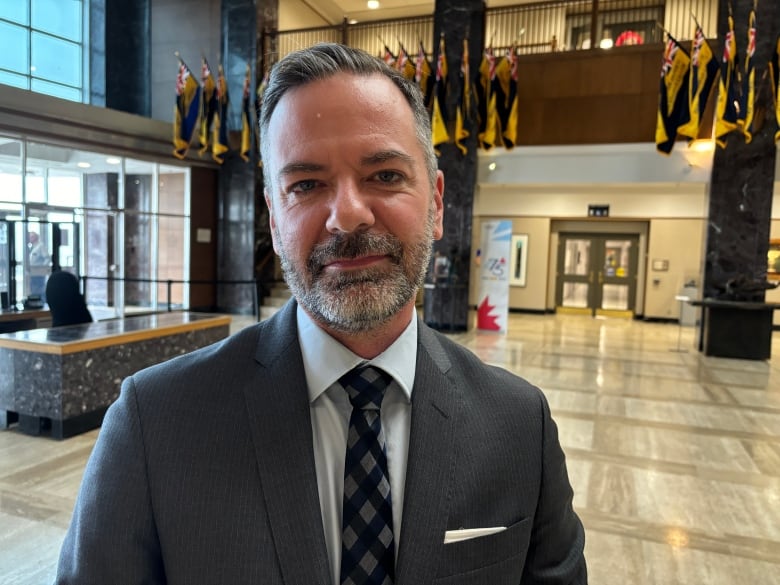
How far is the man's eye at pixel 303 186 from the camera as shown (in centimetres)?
90

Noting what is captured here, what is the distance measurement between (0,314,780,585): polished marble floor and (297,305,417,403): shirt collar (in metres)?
2.34

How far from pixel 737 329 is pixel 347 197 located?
403 inches

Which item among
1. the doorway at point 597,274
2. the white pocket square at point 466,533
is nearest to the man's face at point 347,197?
the white pocket square at point 466,533

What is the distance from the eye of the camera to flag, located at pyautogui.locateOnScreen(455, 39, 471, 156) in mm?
10594

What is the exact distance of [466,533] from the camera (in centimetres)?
90

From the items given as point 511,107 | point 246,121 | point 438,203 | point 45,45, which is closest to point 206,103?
point 246,121

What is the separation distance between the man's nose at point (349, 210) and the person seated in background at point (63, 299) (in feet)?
18.6

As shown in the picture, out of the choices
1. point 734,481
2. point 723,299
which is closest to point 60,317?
point 734,481

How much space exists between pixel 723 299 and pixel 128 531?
34.7ft

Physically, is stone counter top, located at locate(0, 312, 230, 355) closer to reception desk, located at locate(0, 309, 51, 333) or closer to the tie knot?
reception desk, located at locate(0, 309, 51, 333)

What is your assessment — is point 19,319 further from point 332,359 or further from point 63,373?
point 332,359

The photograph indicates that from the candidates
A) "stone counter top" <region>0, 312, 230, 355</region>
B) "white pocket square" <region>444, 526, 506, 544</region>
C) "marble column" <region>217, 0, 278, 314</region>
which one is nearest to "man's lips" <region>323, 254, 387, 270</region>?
"white pocket square" <region>444, 526, 506, 544</region>

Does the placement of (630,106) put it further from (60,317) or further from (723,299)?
(60,317)

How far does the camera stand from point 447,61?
11.2m
